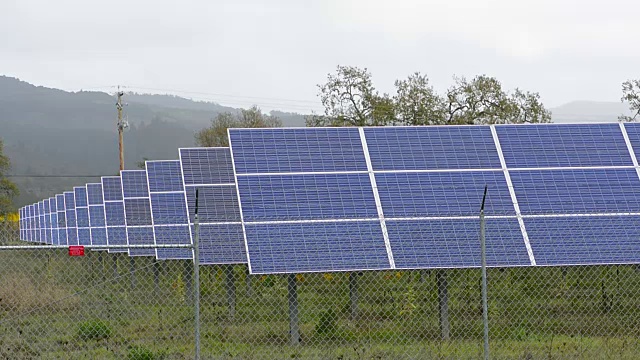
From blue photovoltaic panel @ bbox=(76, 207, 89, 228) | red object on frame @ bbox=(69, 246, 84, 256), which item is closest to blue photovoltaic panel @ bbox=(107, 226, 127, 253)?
blue photovoltaic panel @ bbox=(76, 207, 89, 228)

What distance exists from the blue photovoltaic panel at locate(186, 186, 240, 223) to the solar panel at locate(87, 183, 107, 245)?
1421 cm

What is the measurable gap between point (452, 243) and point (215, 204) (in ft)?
27.8

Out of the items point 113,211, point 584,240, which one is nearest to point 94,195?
point 113,211

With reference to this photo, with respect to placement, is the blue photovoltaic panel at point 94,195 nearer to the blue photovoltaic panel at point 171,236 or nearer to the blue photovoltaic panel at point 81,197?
the blue photovoltaic panel at point 81,197

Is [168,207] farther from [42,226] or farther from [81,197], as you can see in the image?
[42,226]

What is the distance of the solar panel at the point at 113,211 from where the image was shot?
35.5m

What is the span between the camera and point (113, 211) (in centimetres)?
3819

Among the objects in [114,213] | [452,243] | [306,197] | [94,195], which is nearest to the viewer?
[452,243]

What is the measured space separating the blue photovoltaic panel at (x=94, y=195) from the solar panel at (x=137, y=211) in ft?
30.8

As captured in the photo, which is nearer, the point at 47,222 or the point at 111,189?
the point at 111,189

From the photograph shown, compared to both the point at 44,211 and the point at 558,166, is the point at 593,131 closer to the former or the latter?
the point at 558,166

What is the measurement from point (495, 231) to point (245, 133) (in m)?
5.13

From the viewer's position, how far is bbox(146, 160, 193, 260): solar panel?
25828 mm

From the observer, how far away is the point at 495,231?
16.2m
